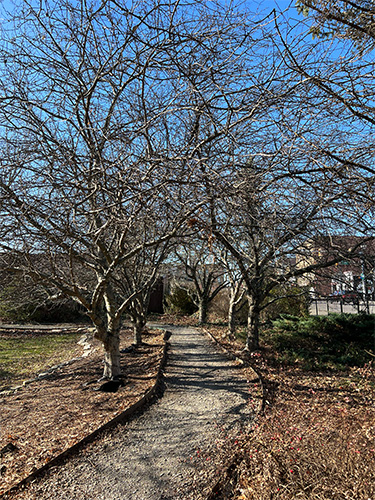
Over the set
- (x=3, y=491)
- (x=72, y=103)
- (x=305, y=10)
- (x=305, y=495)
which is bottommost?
(x=3, y=491)

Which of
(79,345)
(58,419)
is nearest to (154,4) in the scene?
(58,419)

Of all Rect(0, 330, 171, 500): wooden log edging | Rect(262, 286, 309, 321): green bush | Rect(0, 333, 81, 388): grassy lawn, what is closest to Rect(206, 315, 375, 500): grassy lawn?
Rect(0, 330, 171, 500): wooden log edging

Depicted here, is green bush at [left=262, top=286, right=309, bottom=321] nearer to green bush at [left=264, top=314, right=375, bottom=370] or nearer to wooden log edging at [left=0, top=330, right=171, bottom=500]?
green bush at [left=264, top=314, right=375, bottom=370]

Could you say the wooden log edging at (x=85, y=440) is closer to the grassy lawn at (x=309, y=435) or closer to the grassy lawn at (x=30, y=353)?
the grassy lawn at (x=309, y=435)

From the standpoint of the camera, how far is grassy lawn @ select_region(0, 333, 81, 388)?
970 cm

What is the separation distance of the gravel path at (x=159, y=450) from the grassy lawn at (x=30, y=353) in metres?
4.78

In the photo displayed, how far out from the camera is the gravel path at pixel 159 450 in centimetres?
348

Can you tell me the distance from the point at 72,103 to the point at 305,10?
156 inches

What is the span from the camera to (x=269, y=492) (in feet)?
10.5

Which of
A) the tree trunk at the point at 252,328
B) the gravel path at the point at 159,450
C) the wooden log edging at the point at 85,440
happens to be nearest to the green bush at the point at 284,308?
the tree trunk at the point at 252,328

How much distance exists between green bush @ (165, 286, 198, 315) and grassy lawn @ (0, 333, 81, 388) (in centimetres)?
Result: 891

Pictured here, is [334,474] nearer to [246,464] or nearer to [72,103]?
[246,464]

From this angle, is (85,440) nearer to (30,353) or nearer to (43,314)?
(30,353)

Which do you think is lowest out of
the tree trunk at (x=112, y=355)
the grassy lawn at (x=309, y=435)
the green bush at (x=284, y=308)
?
the grassy lawn at (x=309, y=435)
